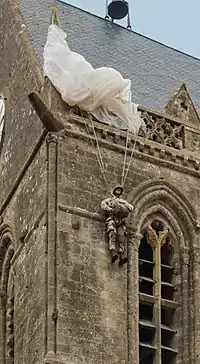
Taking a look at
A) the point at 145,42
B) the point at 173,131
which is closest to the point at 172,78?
the point at 145,42

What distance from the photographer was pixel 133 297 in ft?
76.8

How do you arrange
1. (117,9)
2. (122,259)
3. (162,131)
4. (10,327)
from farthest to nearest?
(117,9), (162,131), (10,327), (122,259)

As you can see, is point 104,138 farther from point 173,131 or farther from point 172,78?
point 172,78

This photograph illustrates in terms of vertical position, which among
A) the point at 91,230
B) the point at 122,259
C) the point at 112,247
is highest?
the point at 91,230

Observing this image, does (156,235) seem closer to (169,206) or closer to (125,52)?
(169,206)

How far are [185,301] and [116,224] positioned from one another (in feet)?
5.21

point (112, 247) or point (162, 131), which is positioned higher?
point (162, 131)

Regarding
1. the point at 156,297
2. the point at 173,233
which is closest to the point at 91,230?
the point at 156,297

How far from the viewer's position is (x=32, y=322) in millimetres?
23234

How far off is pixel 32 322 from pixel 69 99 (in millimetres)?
3656

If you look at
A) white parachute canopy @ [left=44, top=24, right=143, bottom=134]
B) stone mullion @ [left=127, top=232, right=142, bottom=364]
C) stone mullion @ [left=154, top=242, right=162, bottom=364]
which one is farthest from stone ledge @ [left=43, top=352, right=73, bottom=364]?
white parachute canopy @ [left=44, top=24, right=143, bottom=134]

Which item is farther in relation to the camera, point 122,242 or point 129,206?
point 129,206

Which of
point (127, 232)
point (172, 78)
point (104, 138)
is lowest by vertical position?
point (127, 232)

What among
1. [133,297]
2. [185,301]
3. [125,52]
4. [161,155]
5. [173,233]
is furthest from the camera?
[125,52]
